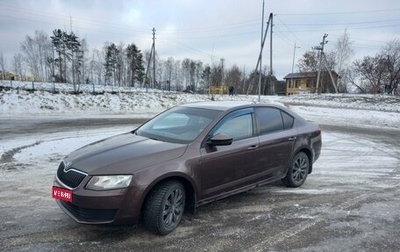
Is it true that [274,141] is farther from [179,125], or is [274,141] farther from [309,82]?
[309,82]

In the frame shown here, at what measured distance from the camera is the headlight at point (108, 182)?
3.53m

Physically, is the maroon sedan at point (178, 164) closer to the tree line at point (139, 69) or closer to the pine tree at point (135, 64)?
the tree line at point (139, 69)

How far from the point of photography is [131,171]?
3623 mm

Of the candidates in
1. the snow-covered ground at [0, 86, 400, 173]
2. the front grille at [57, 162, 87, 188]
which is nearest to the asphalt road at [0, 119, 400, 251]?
Answer: the front grille at [57, 162, 87, 188]

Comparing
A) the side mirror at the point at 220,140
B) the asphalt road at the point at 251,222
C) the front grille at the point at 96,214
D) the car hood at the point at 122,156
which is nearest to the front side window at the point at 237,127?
the side mirror at the point at 220,140

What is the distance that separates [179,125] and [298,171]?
8.13 ft

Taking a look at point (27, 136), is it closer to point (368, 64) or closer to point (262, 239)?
point (262, 239)

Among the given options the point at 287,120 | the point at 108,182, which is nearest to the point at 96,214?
the point at 108,182

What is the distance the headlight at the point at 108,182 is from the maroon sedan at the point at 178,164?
1cm

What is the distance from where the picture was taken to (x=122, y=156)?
3828mm

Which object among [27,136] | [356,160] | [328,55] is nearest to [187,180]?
[356,160]

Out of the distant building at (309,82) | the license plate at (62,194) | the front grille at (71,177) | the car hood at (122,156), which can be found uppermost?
the distant building at (309,82)

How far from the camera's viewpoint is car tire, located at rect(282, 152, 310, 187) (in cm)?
584

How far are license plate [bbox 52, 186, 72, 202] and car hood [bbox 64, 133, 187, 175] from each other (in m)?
0.27
